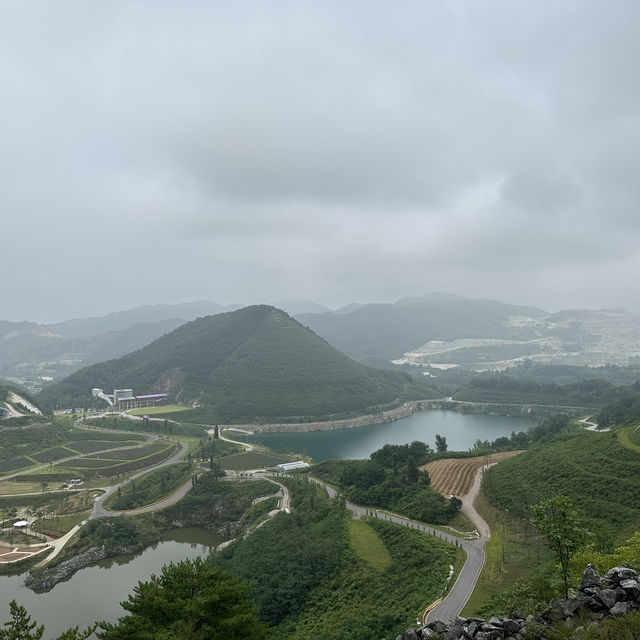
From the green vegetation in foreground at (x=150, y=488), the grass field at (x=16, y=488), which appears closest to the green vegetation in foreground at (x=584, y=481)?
the green vegetation in foreground at (x=150, y=488)

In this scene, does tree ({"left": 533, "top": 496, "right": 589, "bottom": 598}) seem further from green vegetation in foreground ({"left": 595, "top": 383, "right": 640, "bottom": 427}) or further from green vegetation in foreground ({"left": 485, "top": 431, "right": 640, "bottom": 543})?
green vegetation in foreground ({"left": 595, "top": 383, "right": 640, "bottom": 427})

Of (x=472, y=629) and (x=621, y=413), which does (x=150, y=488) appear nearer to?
(x=472, y=629)

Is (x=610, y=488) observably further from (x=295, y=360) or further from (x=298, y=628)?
(x=295, y=360)

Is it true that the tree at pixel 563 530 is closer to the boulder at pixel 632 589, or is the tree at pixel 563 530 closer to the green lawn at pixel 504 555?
the green lawn at pixel 504 555

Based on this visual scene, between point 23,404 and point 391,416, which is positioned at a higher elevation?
point 23,404

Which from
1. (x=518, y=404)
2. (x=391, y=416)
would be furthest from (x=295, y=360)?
(x=518, y=404)

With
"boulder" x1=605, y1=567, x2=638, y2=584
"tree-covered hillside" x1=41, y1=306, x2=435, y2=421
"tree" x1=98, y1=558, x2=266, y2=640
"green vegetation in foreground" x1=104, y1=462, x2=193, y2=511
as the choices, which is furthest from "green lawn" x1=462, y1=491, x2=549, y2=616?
"tree-covered hillside" x1=41, y1=306, x2=435, y2=421
